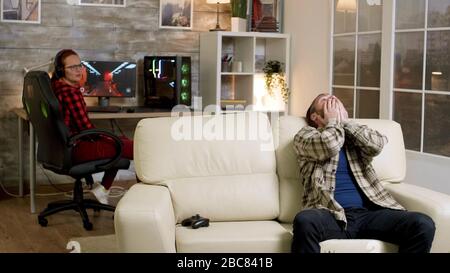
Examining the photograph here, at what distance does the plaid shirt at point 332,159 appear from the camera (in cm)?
318

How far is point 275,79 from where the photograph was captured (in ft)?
20.7

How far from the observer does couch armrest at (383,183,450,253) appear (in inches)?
119

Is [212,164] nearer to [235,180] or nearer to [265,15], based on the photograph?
[235,180]

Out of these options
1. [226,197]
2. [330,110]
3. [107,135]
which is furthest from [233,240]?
[107,135]

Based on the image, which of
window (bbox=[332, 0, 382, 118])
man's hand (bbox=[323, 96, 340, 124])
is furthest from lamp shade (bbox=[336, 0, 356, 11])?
man's hand (bbox=[323, 96, 340, 124])

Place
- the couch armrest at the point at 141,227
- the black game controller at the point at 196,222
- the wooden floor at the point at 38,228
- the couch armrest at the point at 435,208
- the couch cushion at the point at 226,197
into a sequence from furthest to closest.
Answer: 1. the wooden floor at the point at 38,228
2. the couch cushion at the point at 226,197
3. the black game controller at the point at 196,222
4. the couch armrest at the point at 435,208
5. the couch armrest at the point at 141,227

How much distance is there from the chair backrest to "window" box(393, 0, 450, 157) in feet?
7.68

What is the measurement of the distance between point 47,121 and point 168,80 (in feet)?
5.32

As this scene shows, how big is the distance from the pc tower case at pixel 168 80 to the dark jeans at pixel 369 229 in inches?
118

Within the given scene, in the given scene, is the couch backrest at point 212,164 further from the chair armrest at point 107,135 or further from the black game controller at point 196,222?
the chair armrest at point 107,135

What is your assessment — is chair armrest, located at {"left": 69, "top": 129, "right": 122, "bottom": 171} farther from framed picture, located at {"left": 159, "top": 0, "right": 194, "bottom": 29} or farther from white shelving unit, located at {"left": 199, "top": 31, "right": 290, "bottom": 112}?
framed picture, located at {"left": 159, "top": 0, "right": 194, "bottom": 29}

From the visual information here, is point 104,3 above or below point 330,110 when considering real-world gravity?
above

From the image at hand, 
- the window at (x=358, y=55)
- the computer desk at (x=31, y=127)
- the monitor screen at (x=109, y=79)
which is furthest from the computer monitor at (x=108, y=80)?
the window at (x=358, y=55)

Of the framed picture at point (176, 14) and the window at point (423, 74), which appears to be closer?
the window at point (423, 74)
